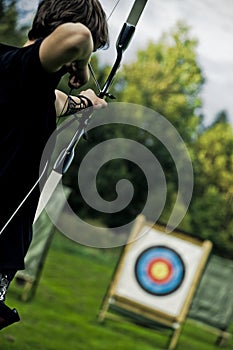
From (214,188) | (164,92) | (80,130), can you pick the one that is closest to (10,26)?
(80,130)

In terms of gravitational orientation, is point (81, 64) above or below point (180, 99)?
above

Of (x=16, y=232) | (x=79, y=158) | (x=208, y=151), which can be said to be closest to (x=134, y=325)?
(x=16, y=232)

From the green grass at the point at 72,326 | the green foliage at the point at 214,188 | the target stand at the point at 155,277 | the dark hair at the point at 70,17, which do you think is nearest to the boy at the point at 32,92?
the dark hair at the point at 70,17

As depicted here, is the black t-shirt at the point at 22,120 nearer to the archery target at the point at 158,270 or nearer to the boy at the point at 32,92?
the boy at the point at 32,92

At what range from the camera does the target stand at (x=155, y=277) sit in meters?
7.39

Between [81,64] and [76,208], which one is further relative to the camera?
[76,208]

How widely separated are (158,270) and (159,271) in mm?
19

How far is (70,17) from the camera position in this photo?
171 centimetres

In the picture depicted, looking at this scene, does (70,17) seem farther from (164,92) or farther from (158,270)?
(164,92)

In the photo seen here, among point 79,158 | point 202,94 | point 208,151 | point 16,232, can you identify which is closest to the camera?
point 16,232

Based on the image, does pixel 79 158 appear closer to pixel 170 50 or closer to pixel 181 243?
pixel 170 50

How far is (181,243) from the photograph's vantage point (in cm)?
768

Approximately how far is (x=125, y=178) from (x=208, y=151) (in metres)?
5.28

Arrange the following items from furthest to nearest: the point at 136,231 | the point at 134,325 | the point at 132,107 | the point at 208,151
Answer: the point at 208,151
the point at 132,107
the point at 134,325
the point at 136,231
